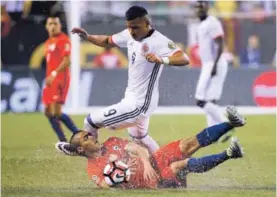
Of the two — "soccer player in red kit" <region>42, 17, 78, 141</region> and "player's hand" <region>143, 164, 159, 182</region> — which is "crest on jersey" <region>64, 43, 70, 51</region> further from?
"player's hand" <region>143, 164, 159, 182</region>

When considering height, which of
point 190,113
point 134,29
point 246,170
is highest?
point 134,29

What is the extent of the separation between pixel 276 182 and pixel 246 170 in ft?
3.76

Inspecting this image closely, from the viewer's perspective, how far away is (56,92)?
14.8m

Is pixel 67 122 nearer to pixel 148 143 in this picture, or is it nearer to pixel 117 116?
pixel 148 143

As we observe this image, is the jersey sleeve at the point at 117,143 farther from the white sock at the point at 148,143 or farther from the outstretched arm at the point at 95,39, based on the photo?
the outstretched arm at the point at 95,39

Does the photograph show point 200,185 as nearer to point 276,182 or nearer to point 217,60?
point 276,182

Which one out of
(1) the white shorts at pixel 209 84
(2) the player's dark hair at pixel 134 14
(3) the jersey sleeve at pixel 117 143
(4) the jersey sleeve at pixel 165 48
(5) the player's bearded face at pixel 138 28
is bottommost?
(1) the white shorts at pixel 209 84

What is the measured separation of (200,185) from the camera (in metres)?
10.7

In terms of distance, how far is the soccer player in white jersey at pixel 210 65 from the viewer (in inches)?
623

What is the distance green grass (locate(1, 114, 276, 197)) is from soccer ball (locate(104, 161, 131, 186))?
14 cm

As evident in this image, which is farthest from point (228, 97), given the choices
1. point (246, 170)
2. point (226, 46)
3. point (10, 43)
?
point (246, 170)

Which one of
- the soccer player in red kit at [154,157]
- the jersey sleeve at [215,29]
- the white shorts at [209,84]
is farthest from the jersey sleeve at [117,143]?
the jersey sleeve at [215,29]

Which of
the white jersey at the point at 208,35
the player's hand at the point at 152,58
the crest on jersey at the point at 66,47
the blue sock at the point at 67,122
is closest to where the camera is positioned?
the player's hand at the point at 152,58


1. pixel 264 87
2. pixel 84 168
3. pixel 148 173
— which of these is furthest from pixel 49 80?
pixel 264 87
